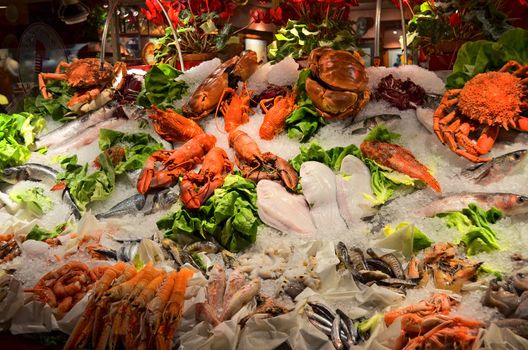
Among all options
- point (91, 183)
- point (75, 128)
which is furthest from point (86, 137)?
point (91, 183)

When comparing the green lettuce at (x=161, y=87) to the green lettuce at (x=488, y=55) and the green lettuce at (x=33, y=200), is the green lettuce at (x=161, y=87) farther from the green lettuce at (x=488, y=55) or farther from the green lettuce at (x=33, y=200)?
the green lettuce at (x=488, y=55)

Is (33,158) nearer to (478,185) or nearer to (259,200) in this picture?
(259,200)

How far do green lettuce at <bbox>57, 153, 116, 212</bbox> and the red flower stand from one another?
8.21 ft

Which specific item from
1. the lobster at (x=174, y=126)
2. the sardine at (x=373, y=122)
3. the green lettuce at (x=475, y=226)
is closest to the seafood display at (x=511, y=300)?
the green lettuce at (x=475, y=226)

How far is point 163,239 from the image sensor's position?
8.21ft

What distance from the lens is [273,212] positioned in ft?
8.43

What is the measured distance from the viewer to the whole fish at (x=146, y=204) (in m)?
2.89

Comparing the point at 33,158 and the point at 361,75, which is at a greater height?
the point at 361,75

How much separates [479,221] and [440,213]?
19 centimetres

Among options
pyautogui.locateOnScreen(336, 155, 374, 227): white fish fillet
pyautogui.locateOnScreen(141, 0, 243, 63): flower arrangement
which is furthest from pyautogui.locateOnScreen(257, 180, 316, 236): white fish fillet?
pyautogui.locateOnScreen(141, 0, 243, 63): flower arrangement

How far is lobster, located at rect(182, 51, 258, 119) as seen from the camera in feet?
11.7

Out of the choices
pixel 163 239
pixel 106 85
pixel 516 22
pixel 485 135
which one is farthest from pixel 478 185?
pixel 106 85

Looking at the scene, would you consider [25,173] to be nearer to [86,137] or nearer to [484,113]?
[86,137]

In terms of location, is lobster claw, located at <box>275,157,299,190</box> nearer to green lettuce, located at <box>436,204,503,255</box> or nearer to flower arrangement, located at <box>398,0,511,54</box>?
green lettuce, located at <box>436,204,503,255</box>
